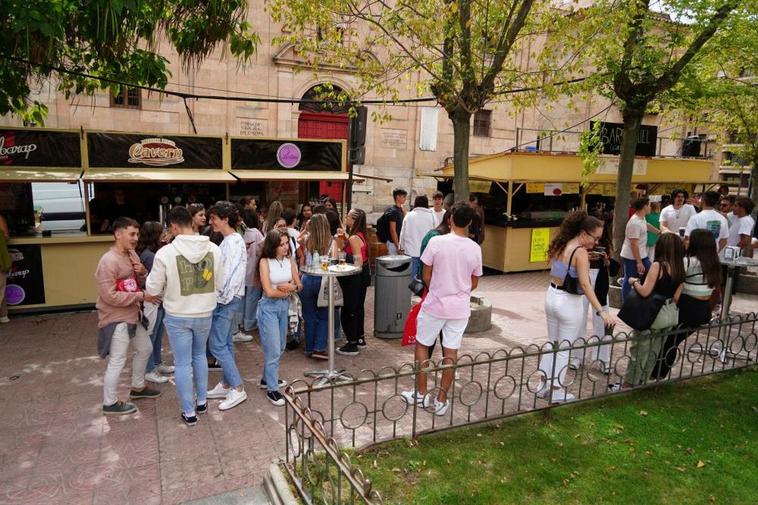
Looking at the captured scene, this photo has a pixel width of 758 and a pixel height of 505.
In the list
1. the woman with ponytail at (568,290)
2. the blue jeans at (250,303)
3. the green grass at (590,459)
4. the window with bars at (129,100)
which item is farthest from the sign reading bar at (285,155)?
the window with bars at (129,100)

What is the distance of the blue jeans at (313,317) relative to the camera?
6.41 meters

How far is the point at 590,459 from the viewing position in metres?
4.41

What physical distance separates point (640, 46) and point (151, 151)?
26.3ft

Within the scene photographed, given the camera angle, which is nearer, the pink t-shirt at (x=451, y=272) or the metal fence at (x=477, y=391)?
the metal fence at (x=477, y=391)

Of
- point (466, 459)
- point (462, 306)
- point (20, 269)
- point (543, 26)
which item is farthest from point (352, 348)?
point (543, 26)

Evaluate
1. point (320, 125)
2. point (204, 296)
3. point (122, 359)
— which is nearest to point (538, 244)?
point (204, 296)

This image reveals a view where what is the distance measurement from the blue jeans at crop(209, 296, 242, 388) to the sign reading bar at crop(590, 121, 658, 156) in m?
10.0

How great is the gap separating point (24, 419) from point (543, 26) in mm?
8963

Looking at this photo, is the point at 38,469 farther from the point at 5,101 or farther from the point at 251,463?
the point at 5,101

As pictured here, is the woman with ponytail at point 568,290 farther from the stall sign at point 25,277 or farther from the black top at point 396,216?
the stall sign at point 25,277

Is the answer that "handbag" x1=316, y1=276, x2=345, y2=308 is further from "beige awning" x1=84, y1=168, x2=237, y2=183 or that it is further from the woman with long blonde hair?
"beige awning" x1=84, y1=168, x2=237, y2=183

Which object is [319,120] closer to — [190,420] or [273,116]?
[273,116]

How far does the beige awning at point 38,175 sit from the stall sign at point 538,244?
9330mm

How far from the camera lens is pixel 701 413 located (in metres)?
5.30
